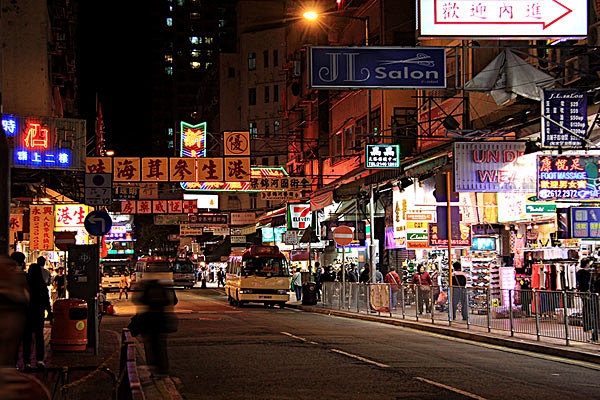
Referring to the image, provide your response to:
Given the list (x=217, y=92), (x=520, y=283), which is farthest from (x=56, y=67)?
(x=217, y=92)

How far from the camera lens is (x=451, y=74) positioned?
32250 millimetres

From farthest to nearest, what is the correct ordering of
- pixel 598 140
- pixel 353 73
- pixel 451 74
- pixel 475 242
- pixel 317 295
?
pixel 317 295, pixel 451 74, pixel 475 242, pixel 598 140, pixel 353 73

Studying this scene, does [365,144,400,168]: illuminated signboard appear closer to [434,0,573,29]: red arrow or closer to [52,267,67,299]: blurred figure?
[434,0,573,29]: red arrow

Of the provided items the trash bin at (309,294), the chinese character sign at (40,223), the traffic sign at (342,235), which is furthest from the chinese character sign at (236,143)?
the chinese character sign at (40,223)

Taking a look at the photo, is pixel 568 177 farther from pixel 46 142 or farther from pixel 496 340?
pixel 46 142

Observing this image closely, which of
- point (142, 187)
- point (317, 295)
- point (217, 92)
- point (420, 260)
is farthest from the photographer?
point (217, 92)

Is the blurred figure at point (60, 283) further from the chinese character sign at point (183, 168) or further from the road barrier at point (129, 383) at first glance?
the road barrier at point (129, 383)

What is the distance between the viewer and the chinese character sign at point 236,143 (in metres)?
34.3

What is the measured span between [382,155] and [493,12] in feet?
46.2

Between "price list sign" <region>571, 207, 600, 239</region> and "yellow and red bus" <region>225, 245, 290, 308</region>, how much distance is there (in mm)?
17987

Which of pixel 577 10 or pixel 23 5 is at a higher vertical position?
pixel 23 5

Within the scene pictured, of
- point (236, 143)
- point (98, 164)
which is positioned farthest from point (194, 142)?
point (98, 164)

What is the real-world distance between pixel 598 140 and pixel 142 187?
3600cm

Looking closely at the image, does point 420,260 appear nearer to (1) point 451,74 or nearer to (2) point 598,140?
(1) point 451,74
